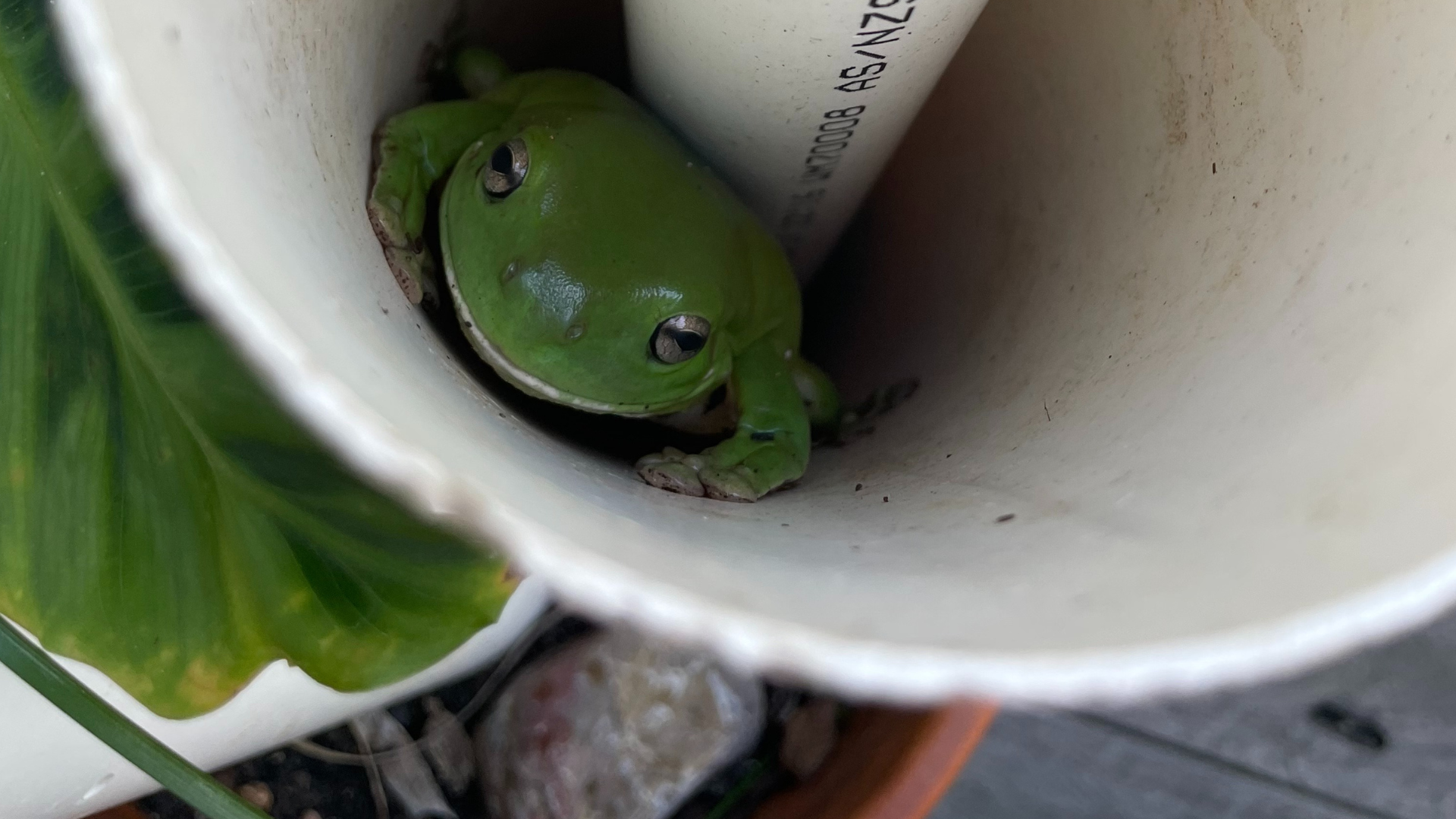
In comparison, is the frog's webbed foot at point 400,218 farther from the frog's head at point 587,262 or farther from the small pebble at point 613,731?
the small pebble at point 613,731

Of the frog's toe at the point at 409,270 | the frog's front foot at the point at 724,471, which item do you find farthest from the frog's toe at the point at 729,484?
the frog's toe at the point at 409,270

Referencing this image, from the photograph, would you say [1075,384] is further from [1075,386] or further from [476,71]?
[476,71]

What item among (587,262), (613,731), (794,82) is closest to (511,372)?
(587,262)

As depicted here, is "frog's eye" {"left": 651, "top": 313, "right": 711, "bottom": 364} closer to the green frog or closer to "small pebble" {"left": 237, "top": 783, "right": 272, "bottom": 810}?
the green frog

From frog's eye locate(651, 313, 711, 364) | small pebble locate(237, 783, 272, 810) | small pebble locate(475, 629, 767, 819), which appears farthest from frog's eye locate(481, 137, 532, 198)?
small pebble locate(237, 783, 272, 810)

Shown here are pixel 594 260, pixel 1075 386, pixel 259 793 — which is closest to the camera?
pixel 1075 386

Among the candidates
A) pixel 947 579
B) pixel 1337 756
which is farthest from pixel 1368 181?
pixel 1337 756
